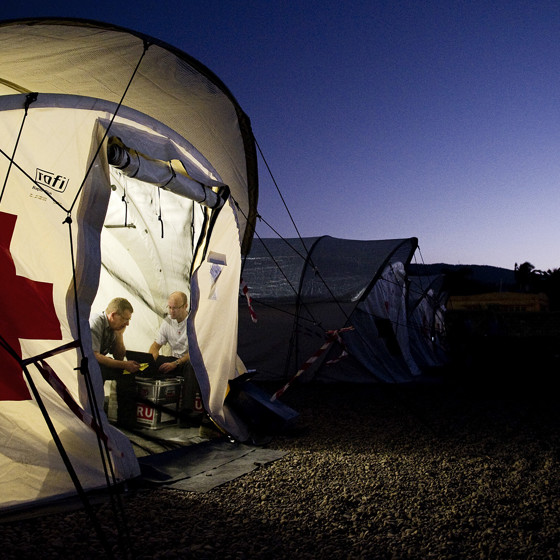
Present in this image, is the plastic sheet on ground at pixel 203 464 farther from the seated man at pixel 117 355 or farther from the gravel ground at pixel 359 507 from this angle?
the seated man at pixel 117 355

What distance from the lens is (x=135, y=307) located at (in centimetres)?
800

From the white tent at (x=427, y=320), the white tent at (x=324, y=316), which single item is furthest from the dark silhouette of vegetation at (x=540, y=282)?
the white tent at (x=324, y=316)

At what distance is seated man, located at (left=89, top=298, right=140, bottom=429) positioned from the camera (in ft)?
19.9

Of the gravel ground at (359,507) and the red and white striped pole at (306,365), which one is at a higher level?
the red and white striped pole at (306,365)

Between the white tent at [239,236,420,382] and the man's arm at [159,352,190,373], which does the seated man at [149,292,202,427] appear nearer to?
the man's arm at [159,352,190,373]

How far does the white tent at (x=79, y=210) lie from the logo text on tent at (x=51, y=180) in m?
0.01

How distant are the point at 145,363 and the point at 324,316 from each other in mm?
4921

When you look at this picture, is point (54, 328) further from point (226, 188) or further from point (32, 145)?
point (226, 188)

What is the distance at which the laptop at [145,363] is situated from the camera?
21.7 feet

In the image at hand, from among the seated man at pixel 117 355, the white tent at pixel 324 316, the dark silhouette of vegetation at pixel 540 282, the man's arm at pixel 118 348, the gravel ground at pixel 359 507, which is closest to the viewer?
the gravel ground at pixel 359 507

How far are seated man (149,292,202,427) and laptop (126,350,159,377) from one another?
0.28 ft

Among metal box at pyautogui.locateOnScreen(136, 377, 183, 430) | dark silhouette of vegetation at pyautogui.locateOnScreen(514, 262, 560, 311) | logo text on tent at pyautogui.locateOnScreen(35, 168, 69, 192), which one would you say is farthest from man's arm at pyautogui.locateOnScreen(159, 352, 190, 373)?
dark silhouette of vegetation at pyautogui.locateOnScreen(514, 262, 560, 311)

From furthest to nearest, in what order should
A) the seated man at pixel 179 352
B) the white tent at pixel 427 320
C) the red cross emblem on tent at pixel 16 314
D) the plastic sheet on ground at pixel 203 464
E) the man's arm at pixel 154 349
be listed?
the white tent at pixel 427 320, the man's arm at pixel 154 349, the seated man at pixel 179 352, the plastic sheet on ground at pixel 203 464, the red cross emblem on tent at pixel 16 314

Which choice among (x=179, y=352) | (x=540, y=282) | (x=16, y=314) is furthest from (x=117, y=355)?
(x=540, y=282)
